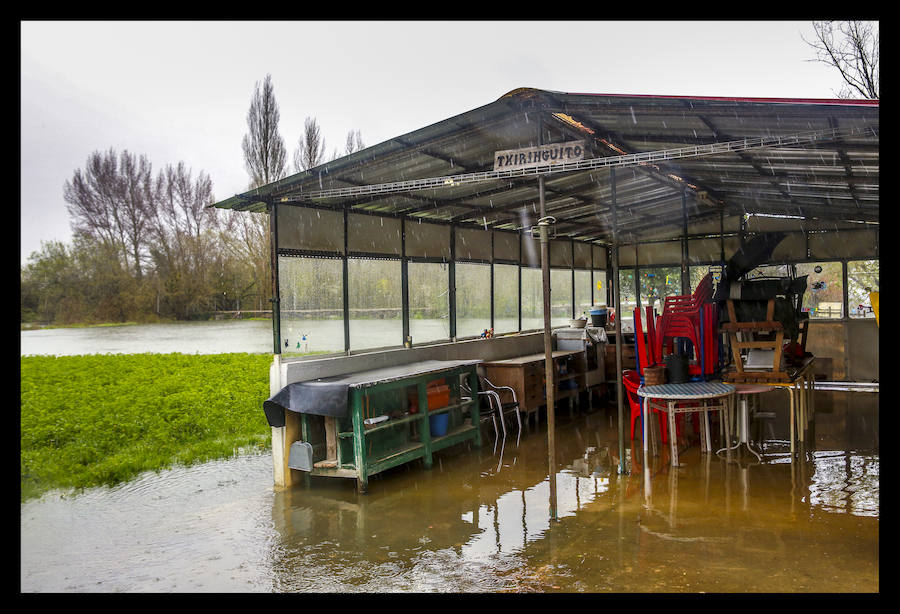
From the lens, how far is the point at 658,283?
12.8 m

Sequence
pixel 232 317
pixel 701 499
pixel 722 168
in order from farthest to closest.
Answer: pixel 232 317, pixel 722 168, pixel 701 499

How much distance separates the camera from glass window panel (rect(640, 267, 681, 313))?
12688mm

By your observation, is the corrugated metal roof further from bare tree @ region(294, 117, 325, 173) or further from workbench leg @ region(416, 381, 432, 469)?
bare tree @ region(294, 117, 325, 173)

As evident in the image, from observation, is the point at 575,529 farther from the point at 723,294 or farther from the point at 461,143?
the point at 461,143

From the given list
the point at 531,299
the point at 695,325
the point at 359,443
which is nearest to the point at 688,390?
the point at 695,325

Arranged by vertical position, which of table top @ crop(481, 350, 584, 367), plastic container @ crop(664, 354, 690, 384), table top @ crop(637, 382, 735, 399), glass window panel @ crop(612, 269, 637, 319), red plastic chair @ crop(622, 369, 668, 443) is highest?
glass window panel @ crop(612, 269, 637, 319)

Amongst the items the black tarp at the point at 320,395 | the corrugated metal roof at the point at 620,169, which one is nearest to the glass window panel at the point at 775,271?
the corrugated metal roof at the point at 620,169

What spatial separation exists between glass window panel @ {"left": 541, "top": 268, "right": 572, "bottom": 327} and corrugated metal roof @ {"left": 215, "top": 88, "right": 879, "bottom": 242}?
173 cm

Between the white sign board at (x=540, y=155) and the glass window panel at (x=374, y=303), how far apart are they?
2.46 m

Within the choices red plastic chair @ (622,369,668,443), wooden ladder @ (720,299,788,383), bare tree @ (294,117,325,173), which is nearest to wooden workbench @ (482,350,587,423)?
red plastic chair @ (622,369,668,443)

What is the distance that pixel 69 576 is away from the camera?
4.26 meters

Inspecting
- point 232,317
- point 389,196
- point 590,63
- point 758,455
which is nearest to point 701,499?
point 758,455

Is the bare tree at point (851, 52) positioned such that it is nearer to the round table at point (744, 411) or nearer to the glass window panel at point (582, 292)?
the glass window panel at point (582, 292)

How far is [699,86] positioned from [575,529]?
1955cm
